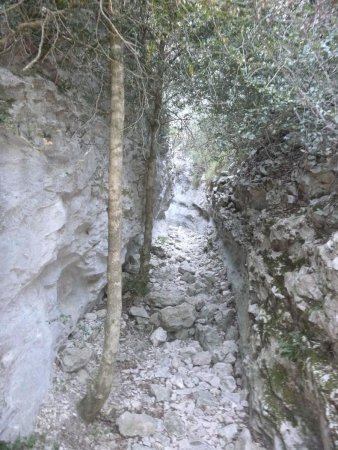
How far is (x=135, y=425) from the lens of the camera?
15.8 ft

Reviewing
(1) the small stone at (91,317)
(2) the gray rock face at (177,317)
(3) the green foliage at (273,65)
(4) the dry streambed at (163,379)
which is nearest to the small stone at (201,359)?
(4) the dry streambed at (163,379)

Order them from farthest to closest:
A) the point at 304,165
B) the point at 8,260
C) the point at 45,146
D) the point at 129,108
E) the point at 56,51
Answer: the point at 129,108 < the point at 304,165 < the point at 56,51 < the point at 45,146 < the point at 8,260

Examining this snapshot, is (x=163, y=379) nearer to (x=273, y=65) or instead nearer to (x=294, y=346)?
(x=294, y=346)

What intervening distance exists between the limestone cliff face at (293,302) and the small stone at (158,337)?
148 centimetres

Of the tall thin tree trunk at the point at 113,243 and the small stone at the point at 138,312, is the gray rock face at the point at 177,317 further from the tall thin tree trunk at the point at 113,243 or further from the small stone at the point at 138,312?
the tall thin tree trunk at the point at 113,243

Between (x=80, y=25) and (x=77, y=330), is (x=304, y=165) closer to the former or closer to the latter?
(x=80, y=25)

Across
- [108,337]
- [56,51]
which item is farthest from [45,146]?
[108,337]

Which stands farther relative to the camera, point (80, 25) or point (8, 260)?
point (80, 25)

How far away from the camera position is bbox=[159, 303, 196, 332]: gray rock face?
23.2 ft

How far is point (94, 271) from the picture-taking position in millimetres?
6652

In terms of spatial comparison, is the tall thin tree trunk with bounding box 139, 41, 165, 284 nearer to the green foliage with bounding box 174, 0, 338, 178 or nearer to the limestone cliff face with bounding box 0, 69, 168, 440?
the green foliage with bounding box 174, 0, 338, 178

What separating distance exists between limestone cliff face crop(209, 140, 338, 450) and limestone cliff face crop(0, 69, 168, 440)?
118 inches

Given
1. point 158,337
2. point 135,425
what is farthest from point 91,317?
point 135,425

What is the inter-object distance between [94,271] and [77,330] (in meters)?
1.09
